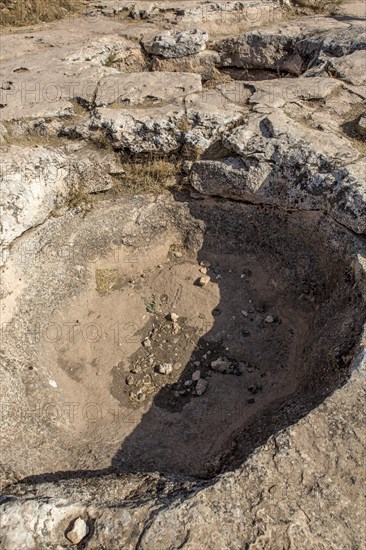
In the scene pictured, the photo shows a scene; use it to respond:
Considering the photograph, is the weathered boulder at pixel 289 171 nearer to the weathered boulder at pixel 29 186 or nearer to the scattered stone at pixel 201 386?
the weathered boulder at pixel 29 186

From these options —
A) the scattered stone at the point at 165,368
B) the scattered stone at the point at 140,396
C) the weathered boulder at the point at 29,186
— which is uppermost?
the weathered boulder at the point at 29,186

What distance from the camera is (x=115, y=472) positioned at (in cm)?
454

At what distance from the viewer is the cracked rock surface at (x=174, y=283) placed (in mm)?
4211

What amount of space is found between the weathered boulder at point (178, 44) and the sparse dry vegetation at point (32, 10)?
276cm

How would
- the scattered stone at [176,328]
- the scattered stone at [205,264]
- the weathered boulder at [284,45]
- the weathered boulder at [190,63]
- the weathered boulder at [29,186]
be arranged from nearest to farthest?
the weathered boulder at [29,186] < the scattered stone at [176,328] < the scattered stone at [205,264] < the weathered boulder at [284,45] < the weathered boulder at [190,63]

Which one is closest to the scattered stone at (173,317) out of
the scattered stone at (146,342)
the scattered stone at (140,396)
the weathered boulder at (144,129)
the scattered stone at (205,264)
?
the scattered stone at (146,342)

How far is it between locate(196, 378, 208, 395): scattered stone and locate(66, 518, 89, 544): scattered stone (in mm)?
2169

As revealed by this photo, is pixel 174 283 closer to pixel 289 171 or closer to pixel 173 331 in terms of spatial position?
pixel 173 331

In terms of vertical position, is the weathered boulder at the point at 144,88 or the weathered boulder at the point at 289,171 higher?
the weathered boulder at the point at 144,88

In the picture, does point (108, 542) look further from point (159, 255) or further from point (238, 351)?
point (159, 255)

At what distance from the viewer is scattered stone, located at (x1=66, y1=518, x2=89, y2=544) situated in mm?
3322

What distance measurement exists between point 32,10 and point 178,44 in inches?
146

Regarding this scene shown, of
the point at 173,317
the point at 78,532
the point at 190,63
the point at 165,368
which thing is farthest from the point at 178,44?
the point at 78,532

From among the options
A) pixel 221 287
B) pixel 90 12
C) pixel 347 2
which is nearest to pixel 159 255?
pixel 221 287
